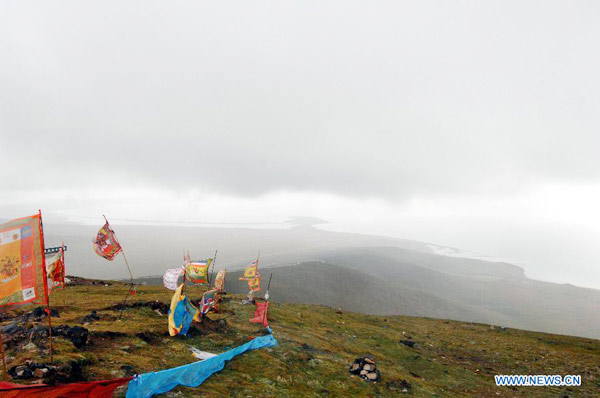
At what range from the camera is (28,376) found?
12070 mm

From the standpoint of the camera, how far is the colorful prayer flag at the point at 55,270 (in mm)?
23116

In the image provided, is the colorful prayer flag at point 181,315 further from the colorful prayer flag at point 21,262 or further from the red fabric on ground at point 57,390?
the red fabric on ground at point 57,390

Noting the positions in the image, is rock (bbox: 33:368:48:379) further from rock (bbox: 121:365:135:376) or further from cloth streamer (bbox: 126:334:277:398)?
cloth streamer (bbox: 126:334:277:398)

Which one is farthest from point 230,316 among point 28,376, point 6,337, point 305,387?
point 28,376

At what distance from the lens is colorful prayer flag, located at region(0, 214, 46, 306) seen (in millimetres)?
12211

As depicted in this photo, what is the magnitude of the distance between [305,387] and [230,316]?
60.5ft

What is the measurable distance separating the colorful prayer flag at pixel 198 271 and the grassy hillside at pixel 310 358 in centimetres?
473

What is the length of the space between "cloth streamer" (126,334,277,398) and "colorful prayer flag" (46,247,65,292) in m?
15.8

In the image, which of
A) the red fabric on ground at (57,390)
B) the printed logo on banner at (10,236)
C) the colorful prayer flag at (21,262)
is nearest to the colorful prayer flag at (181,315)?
the colorful prayer flag at (21,262)

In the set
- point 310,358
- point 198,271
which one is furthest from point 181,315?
point 310,358

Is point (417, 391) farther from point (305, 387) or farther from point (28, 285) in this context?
point (28, 285)

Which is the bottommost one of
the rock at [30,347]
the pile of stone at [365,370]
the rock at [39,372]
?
the pile of stone at [365,370]

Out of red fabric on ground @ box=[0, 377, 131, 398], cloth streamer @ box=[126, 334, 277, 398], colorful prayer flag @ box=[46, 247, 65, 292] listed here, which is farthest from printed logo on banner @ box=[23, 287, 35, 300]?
colorful prayer flag @ box=[46, 247, 65, 292]

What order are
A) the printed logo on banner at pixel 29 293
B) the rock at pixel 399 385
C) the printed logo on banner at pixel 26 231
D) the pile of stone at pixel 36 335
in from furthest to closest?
the rock at pixel 399 385 < the pile of stone at pixel 36 335 < the printed logo on banner at pixel 26 231 < the printed logo on banner at pixel 29 293
